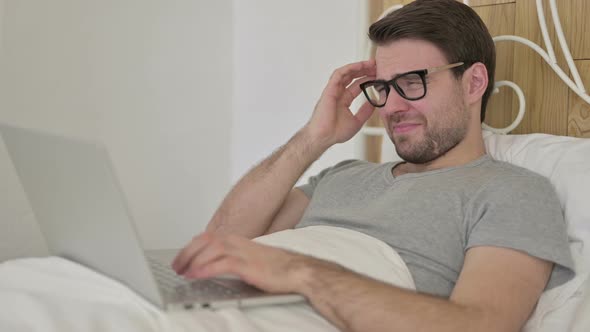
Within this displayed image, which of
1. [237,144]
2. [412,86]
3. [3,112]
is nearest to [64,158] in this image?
[412,86]

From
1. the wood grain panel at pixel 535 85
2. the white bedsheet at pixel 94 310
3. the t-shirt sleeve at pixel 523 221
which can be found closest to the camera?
the white bedsheet at pixel 94 310

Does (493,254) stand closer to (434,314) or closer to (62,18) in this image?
(434,314)

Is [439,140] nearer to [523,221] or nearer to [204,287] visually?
[523,221]

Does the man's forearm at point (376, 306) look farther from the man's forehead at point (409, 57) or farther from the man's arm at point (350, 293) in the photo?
the man's forehead at point (409, 57)

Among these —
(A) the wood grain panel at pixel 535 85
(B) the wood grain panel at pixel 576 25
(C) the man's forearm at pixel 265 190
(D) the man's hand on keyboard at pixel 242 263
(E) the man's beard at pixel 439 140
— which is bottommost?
(C) the man's forearm at pixel 265 190

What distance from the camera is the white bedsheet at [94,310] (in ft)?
3.17

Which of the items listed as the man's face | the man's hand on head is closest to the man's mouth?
the man's face

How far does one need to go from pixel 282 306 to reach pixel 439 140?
0.64 m

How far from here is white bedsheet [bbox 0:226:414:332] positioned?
97cm

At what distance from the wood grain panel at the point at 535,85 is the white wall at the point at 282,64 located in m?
0.61

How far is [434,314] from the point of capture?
1151 millimetres

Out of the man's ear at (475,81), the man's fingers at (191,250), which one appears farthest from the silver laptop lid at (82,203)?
the man's ear at (475,81)

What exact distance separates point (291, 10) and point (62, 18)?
81cm

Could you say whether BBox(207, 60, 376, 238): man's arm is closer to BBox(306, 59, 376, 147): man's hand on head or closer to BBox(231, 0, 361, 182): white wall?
BBox(306, 59, 376, 147): man's hand on head
